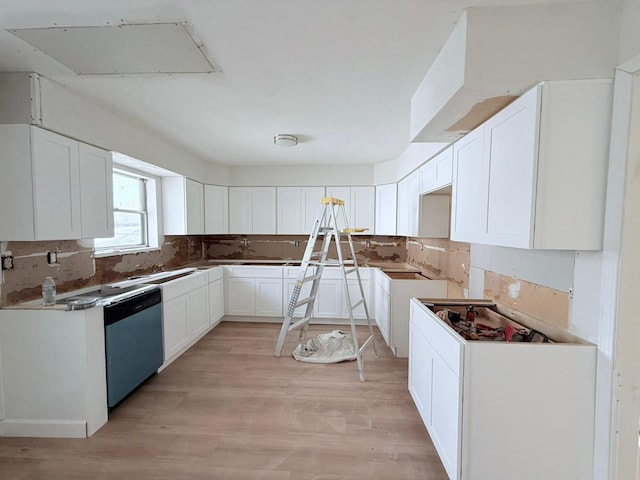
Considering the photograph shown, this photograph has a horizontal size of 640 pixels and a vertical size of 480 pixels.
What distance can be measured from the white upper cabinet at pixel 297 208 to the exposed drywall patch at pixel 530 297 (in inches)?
109

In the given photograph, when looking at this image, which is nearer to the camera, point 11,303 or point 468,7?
point 468,7

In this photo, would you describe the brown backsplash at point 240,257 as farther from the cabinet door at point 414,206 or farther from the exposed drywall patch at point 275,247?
the cabinet door at point 414,206

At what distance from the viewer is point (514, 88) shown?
4.47 ft

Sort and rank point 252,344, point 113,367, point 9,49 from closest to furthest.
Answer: point 9,49 < point 113,367 < point 252,344

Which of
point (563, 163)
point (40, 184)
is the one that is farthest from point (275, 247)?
point (563, 163)

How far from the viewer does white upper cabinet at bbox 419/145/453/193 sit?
7.48ft

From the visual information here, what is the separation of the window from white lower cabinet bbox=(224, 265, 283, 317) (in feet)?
3.88

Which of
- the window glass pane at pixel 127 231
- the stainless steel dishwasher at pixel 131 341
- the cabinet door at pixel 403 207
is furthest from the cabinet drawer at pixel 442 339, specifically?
the window glass pane at pixel 127 231

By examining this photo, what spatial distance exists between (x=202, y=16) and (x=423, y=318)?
2.19 meters

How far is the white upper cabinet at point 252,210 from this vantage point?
458 cm

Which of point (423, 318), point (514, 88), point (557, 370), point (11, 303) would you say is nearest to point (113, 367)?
point (11, 303)

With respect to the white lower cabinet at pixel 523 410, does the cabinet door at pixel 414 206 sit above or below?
above

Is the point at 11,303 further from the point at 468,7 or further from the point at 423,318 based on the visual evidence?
the point at 468,7

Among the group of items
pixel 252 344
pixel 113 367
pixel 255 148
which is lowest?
pixel 252 344
